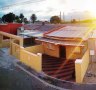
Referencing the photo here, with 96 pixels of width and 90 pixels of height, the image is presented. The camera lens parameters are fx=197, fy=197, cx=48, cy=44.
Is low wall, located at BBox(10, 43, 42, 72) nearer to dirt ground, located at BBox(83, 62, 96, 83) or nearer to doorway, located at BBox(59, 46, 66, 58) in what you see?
doorway, located at BBox(59, 46, 66, 58)

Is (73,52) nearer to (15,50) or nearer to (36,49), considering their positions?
(36,49)

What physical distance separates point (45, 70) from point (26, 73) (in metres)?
2.13

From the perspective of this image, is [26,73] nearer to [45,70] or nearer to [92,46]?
[45,70]

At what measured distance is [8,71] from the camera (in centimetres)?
2306

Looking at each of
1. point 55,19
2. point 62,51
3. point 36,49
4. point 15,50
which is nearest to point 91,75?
point 62,51

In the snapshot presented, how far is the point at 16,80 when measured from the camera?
773 inches

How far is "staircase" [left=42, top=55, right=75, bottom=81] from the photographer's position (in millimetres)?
20125

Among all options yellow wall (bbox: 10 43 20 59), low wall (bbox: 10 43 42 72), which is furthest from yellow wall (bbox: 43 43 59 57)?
yellow wall (bbox: 10 43 20 59)

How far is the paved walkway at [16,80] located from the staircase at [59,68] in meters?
2.32

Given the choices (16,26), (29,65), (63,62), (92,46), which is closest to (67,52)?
(63,62)

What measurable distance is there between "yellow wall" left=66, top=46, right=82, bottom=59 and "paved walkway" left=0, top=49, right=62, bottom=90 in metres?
6.21

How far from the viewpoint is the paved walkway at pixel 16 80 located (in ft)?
58.2

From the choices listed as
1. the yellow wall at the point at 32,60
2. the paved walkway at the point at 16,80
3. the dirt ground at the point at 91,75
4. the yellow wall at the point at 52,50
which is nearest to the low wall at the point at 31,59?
the yellow wall at the point at 32,60

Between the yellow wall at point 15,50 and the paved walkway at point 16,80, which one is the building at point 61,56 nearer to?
the paved walkway at point 16,80
